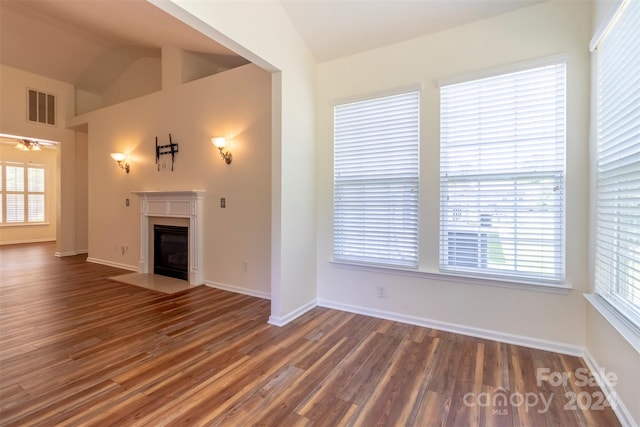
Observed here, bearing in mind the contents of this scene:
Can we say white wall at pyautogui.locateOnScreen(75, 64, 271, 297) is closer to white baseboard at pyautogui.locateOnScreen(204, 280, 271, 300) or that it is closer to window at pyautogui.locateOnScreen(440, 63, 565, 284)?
white baseboard at pyautogui.locateOnScreen(204, 280, 271, 300)

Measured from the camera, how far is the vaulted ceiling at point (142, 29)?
274cm

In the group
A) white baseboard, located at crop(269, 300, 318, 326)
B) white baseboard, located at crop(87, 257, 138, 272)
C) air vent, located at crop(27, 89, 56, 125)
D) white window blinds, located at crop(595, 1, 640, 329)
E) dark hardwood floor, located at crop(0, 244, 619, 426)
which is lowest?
dark hardwood floor, located at crop(0, 244, 619, 426)

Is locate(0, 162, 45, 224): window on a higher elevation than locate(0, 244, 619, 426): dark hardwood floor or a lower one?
higher

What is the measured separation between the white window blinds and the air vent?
29.7ft

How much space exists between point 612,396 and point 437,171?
199cm

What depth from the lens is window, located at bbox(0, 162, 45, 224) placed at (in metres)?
8.39

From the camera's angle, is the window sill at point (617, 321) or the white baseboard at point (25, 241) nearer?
the window sill at point (617, 321)

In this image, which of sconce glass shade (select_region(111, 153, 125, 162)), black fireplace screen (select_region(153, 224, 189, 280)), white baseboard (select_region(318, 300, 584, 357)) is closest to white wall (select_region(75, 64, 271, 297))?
sconce glass shade (select_region(111, 153, 125, 162))

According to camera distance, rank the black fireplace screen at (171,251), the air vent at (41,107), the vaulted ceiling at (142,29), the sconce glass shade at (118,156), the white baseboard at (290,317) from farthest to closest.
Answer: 1. the air vent at (41,107)
2. the sconce glass shade at (118,156)
3. the black fireplace screen at (171,251)
4. the white baseboard at (290,317)
5. the vaulted ceiling at (142,29)

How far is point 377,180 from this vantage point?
320cm

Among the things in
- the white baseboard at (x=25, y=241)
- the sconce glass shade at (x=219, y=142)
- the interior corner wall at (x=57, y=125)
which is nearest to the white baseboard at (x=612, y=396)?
the sconce glass shade at (x=219, y=142)

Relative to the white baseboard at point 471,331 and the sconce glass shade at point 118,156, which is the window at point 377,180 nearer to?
the white baseboard at point 471,331

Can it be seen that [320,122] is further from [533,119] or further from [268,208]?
[533,119]

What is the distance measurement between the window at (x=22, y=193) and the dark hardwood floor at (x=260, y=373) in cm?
755
